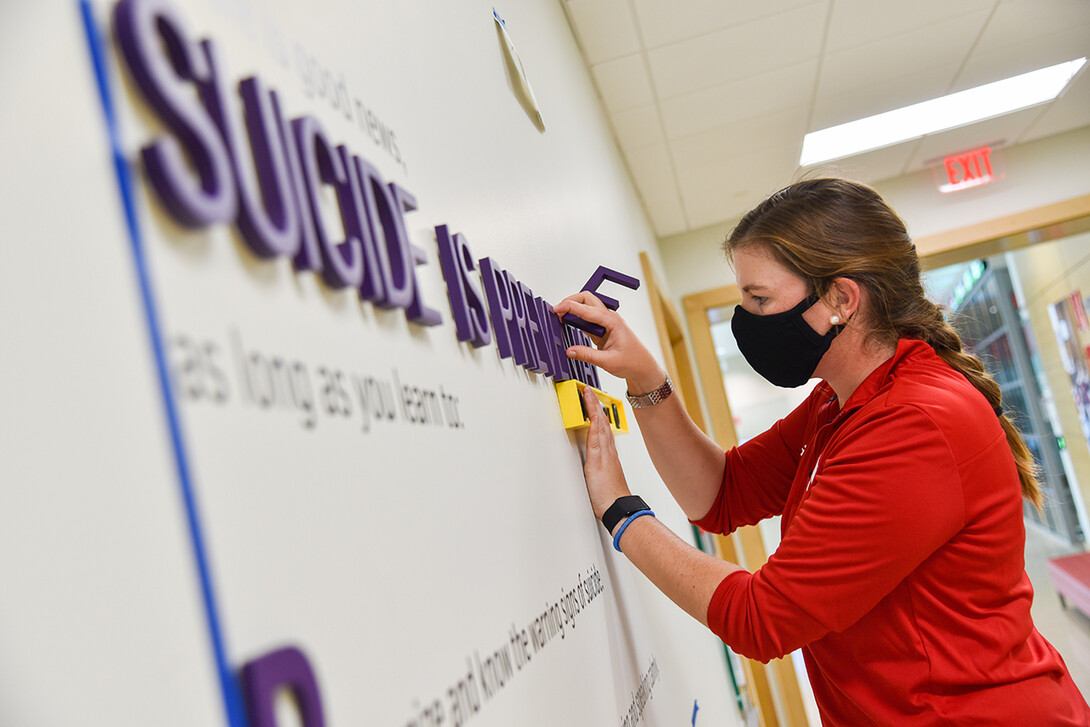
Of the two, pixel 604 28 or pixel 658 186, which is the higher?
pixel 604 28

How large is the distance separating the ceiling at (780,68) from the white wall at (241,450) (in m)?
2.09

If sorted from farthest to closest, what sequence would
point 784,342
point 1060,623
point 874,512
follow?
point 1060,623, point 784,342, point 874,512

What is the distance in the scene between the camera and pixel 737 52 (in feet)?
9.74

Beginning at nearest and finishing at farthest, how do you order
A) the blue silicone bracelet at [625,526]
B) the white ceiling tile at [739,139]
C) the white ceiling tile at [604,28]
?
1. the blue silicone bracelet at [625,526]
2. the white ceiling tile at [604,28]
3. the white ceiling tile at [739,139]

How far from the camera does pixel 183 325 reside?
37 cm

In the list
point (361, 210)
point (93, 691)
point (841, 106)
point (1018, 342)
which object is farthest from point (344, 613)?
point (1018, 342)

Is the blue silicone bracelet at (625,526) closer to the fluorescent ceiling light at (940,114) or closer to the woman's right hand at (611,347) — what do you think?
the woman's right hand at (611,347)

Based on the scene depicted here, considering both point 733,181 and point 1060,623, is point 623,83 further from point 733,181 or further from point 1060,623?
point 1060,623

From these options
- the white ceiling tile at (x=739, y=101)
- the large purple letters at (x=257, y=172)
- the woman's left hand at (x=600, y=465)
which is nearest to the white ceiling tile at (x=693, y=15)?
the white ceiling tile at (x=739, y=101)

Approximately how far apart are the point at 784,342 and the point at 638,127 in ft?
7.57

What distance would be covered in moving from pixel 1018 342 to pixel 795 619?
9.04 m

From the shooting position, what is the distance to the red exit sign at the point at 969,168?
4.53 meters

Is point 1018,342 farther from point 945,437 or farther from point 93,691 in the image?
point 93,691

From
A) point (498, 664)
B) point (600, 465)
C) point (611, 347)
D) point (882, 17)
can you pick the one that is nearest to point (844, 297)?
point (611, 347)
